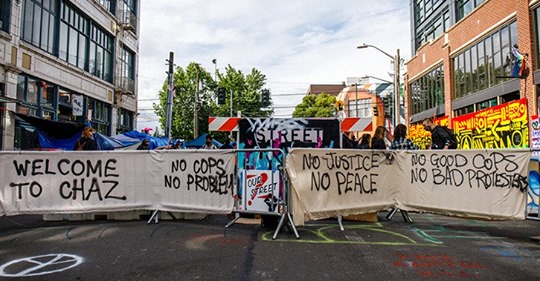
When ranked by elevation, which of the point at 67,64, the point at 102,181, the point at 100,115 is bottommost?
the point at 102,181

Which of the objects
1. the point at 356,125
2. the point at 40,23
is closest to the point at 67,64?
the point at 40,23

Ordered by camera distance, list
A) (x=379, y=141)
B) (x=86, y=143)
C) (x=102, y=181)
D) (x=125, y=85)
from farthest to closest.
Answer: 1. (x=125, y=85)
2. (x=86, y=143)
3. (x=379, y=141)
4. (x=102, y=181)

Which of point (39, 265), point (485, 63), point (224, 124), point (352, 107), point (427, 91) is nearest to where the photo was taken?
point (39, 265)

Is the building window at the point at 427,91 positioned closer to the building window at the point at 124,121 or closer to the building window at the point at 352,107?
the building window at the point at 124,121

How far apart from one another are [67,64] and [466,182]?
17813mm

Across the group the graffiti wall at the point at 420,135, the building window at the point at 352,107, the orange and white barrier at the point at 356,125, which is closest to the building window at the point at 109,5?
the orange and white barrier at the point at 356,125

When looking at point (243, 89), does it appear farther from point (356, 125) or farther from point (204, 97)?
point (356, 125)

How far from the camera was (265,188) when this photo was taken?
243 inches

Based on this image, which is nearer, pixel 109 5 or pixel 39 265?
pixel 39 265

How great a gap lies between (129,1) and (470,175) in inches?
1018

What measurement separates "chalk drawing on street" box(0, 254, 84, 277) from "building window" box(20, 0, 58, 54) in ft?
42.6

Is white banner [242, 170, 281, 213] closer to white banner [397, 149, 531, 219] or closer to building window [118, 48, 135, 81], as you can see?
white banner [397, 149, 531, 219]

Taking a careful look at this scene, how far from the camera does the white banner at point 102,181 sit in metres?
6.86

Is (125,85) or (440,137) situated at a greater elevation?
(125,85)
